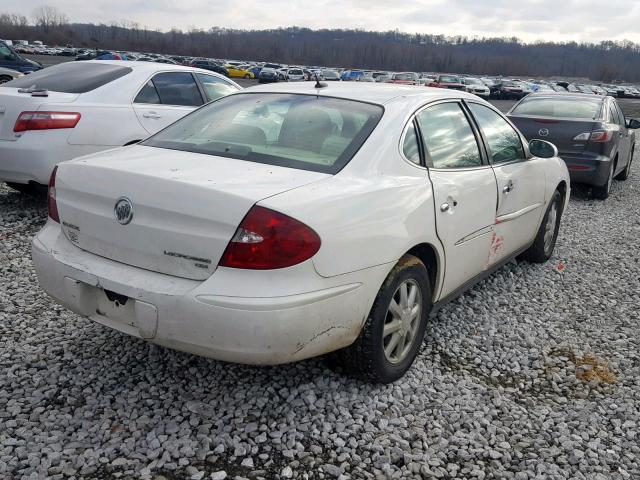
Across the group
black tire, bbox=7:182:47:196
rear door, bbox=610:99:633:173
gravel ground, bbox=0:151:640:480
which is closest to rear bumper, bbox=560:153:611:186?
rear door, bbox=610:99:633:173

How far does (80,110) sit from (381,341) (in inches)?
160

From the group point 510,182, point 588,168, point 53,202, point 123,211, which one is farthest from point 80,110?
point 588,168

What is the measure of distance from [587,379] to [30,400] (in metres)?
2.93

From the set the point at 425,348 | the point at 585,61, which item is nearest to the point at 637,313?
the point at 425,348

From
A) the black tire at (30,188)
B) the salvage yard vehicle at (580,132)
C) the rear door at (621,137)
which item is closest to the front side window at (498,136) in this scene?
the salvage yard vehicle at (580,132)

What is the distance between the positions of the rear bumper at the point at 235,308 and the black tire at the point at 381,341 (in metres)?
0.11

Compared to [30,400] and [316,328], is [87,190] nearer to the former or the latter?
[30,400]

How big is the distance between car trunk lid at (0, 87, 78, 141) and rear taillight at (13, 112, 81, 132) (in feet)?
0.16

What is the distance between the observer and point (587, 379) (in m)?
3.35

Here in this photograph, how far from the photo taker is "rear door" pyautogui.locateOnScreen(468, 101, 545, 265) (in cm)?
396

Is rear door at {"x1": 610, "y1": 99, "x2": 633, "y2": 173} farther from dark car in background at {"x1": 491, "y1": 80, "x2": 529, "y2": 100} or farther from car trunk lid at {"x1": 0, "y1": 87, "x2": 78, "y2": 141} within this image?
dark car in background at {"x1": 491, "y1": 80, "x2": 529, "y2": 100}

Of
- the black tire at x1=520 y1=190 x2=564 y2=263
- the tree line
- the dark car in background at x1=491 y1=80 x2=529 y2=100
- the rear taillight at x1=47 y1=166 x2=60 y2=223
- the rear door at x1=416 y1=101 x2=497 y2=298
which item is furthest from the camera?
the tree line

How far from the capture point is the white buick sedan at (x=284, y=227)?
2.36 m

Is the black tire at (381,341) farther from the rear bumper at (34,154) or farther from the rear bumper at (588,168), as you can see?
the rear bumper at (588,168)
